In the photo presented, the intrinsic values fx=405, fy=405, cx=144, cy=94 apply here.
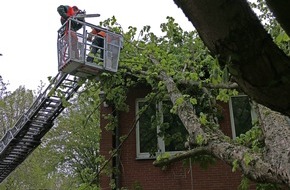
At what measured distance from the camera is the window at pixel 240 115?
10.2m

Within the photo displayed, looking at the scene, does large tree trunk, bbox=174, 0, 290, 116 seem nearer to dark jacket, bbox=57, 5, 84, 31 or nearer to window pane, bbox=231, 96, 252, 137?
dark jacket, bbox=57, 5, 84, 31

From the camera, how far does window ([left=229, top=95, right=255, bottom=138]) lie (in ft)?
33.6

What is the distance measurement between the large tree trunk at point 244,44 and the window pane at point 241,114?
845cm

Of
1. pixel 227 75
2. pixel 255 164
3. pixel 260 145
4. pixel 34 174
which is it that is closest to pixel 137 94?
pixel 260 145

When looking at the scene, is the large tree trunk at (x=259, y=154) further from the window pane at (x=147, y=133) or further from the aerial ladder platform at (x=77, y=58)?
the window pane at (x=147, y=133)

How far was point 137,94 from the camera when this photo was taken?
10805mm

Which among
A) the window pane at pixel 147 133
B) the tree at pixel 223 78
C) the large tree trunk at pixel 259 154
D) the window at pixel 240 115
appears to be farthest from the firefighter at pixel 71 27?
the window at pixel 240 115

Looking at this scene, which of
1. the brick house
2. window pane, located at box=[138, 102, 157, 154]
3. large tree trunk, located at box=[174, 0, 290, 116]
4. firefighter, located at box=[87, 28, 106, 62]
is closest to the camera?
large tree trunk, located at box=[174, 0, 290, 116]

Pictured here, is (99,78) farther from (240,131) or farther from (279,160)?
(279,160)

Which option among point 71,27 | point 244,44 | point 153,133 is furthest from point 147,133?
point 244,44

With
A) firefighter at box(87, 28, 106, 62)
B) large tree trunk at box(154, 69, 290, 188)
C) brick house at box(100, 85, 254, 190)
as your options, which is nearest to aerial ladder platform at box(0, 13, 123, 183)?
firefighter at box(87, 28, 106, 62)

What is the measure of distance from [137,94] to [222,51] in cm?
885

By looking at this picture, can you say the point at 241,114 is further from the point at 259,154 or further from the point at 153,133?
the point at 259,154

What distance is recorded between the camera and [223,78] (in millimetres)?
2289
